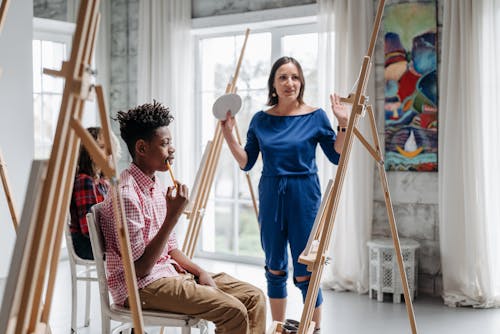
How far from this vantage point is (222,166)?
5840mm

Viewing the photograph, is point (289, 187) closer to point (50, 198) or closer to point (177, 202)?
point (177, 202)

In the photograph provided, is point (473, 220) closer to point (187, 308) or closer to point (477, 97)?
point (477, 97)

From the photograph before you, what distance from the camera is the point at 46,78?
553 centimetres

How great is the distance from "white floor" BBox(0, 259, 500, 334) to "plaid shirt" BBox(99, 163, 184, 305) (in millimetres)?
1437

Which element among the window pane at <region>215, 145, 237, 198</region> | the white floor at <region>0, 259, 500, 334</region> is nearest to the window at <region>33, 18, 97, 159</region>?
the window pane at <region>215, 145, 237, 198</region>

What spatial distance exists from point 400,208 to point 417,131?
60 cm

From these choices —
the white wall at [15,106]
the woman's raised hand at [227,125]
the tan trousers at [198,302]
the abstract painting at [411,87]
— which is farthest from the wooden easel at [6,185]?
the abstract painting at [411,87]

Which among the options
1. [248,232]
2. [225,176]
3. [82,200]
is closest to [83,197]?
[82,200]

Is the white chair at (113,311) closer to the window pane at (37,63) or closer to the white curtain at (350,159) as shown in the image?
the white curtain at (350,159)

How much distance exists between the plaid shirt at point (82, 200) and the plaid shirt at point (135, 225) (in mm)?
990

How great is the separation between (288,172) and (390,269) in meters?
1.54

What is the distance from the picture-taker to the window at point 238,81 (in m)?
5.06

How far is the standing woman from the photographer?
295 cm

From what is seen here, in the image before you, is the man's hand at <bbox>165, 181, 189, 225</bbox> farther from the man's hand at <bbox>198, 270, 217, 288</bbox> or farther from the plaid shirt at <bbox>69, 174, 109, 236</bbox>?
the plaid shirt at <bbox>69, 174, 109, 236</bbox>
